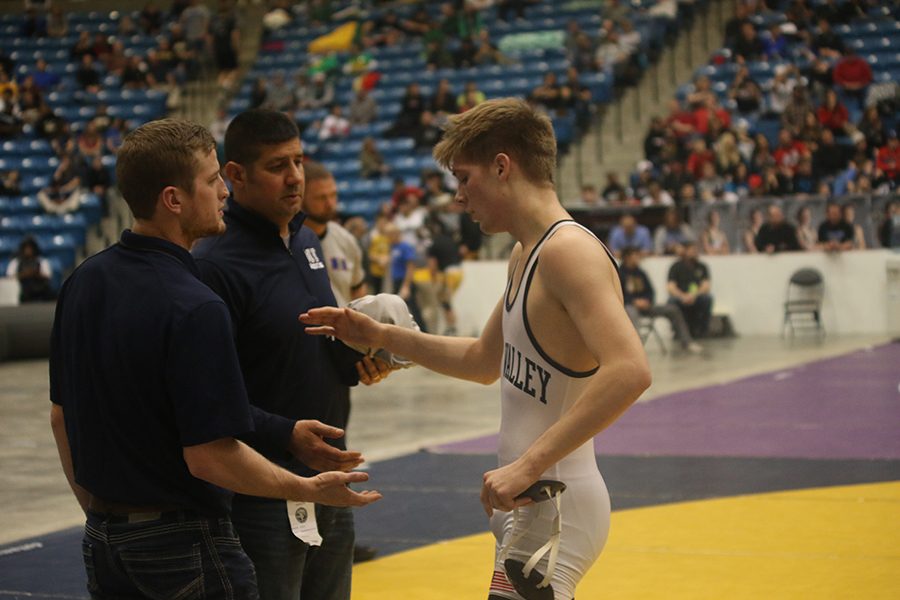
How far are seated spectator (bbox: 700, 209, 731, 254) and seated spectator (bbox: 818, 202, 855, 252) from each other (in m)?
1.29

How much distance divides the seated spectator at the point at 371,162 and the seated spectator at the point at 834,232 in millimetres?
8065

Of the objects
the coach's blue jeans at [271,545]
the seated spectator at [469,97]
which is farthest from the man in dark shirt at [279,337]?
the seated spectator at [469,97]

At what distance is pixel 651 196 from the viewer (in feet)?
62.8

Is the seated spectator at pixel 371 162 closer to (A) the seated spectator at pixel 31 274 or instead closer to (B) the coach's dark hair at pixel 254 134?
(A) the seated spectator at pixel 31 274

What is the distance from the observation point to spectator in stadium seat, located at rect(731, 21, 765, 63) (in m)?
22.4

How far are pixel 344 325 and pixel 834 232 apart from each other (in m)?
15.0

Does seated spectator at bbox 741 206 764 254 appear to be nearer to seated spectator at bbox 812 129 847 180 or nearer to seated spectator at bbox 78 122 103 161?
seated spectator at bbox 812 129 847 180

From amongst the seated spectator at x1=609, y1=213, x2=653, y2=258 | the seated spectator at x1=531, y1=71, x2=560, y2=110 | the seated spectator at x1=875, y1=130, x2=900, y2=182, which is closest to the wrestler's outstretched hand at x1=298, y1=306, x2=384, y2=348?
the seated spectator at x1=609, y1=213, x2=653, y2=258

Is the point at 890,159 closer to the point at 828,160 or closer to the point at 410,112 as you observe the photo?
the point at 828,160

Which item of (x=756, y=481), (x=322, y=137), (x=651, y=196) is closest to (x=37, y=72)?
(x=322, y=137)

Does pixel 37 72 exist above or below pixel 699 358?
above

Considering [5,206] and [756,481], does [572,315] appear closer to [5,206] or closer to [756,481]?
[756,481]

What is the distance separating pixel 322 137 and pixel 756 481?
58.0 feet

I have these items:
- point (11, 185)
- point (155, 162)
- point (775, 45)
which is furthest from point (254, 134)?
point (11, 185)
